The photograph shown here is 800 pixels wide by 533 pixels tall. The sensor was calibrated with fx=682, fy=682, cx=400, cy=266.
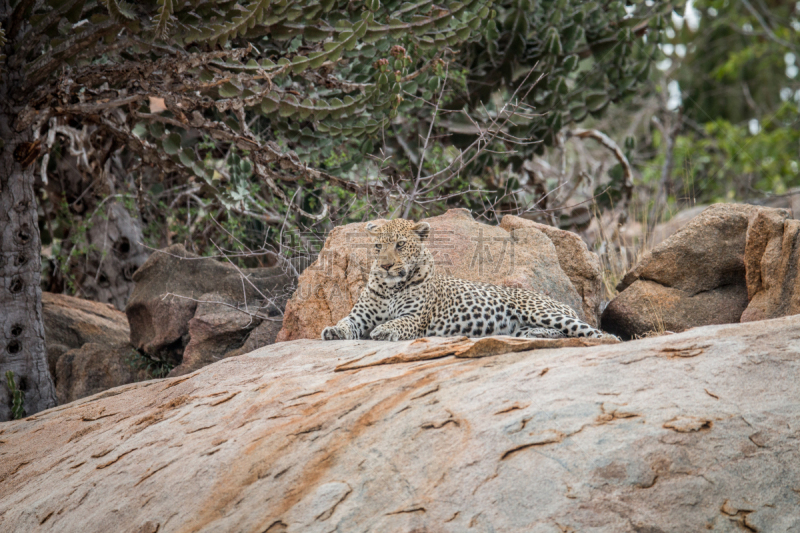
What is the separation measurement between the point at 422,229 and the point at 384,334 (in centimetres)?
144

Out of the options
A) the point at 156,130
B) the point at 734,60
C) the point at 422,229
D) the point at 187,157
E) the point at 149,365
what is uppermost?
the point at 734,60

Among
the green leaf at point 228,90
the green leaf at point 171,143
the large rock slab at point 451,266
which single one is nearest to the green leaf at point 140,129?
the green leaf at point 171,143

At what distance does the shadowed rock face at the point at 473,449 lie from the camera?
3.53m

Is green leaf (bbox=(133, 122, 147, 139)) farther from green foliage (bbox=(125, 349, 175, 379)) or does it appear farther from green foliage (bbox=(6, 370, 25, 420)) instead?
green foliage (bbox=(6, 370, 25, 420))

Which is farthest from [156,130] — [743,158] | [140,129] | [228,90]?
[743,158]

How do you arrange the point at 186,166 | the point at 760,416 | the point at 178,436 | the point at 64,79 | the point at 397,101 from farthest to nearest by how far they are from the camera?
1. the point at 397,101
2. the point at 186,166
3. the point at 64,79
4. the point at 178,436
5. the point at 760,416

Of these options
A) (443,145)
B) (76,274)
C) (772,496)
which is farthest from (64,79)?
(772,496)

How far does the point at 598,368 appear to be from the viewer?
14.1ft

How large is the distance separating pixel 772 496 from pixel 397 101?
6.72 meters

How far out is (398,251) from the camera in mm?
7184

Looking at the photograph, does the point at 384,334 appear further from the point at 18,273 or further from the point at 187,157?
the point at 18,273

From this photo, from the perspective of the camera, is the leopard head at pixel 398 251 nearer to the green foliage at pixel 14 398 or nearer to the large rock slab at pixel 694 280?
the large rock slab at pixel 694 280

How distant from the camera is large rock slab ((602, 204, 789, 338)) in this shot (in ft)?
25.6

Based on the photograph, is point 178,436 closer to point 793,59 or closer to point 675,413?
point 675,413
